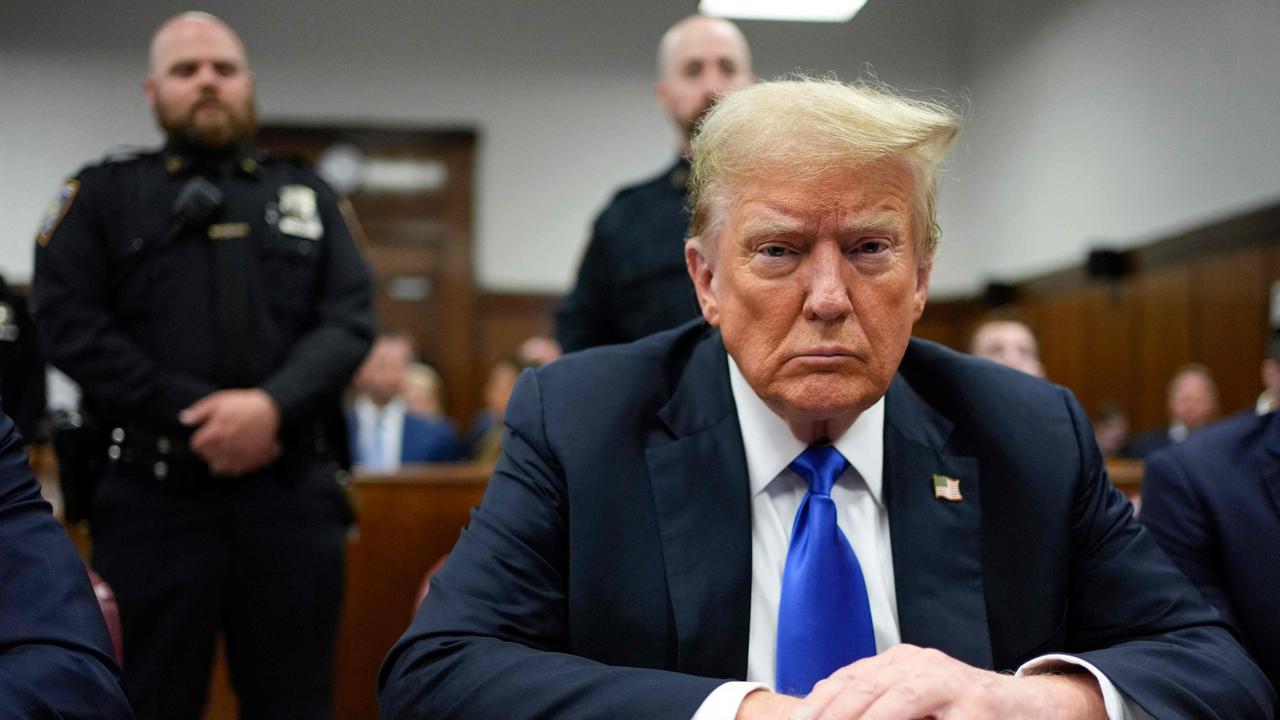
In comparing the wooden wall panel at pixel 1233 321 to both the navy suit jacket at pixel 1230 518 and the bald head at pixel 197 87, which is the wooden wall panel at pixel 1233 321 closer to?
the navy suit jacket at pixel 1230 518

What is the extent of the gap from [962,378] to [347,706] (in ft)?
12.8

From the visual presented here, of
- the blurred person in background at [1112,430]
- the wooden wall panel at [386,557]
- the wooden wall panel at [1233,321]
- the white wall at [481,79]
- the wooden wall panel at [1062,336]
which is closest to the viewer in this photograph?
the wooden wall panel at [386,557]

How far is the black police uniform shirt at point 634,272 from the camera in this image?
2883 mm

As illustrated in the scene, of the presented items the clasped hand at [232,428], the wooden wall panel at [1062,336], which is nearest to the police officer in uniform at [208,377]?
the clasped hand at [232,428]

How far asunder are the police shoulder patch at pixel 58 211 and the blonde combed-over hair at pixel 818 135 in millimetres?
1859

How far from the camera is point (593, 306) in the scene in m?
3.06

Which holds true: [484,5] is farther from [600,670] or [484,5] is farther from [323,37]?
[600,670]

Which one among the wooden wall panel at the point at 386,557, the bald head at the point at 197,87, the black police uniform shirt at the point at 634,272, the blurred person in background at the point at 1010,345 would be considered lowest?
the wooden wall panel at the point at 386,557

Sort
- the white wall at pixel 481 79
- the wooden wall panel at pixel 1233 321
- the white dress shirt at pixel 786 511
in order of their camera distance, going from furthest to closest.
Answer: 1. the white wall at pixel 481 79
2. the wooden wall panel at pixel 1233 321
3. the white dress shirt at pixel 786 511

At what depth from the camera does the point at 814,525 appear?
1.49m

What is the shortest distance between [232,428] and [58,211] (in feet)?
2.35

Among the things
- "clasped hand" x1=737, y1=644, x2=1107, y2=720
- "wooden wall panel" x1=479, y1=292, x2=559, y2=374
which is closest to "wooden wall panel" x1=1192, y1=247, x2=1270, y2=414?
"wooden wall panel" x1=479, y1=292, x2=559, y2=374

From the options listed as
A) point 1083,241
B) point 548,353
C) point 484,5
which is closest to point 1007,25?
point 1083,241

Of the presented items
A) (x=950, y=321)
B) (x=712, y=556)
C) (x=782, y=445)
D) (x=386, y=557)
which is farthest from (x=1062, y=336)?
(x=712, y=556)
